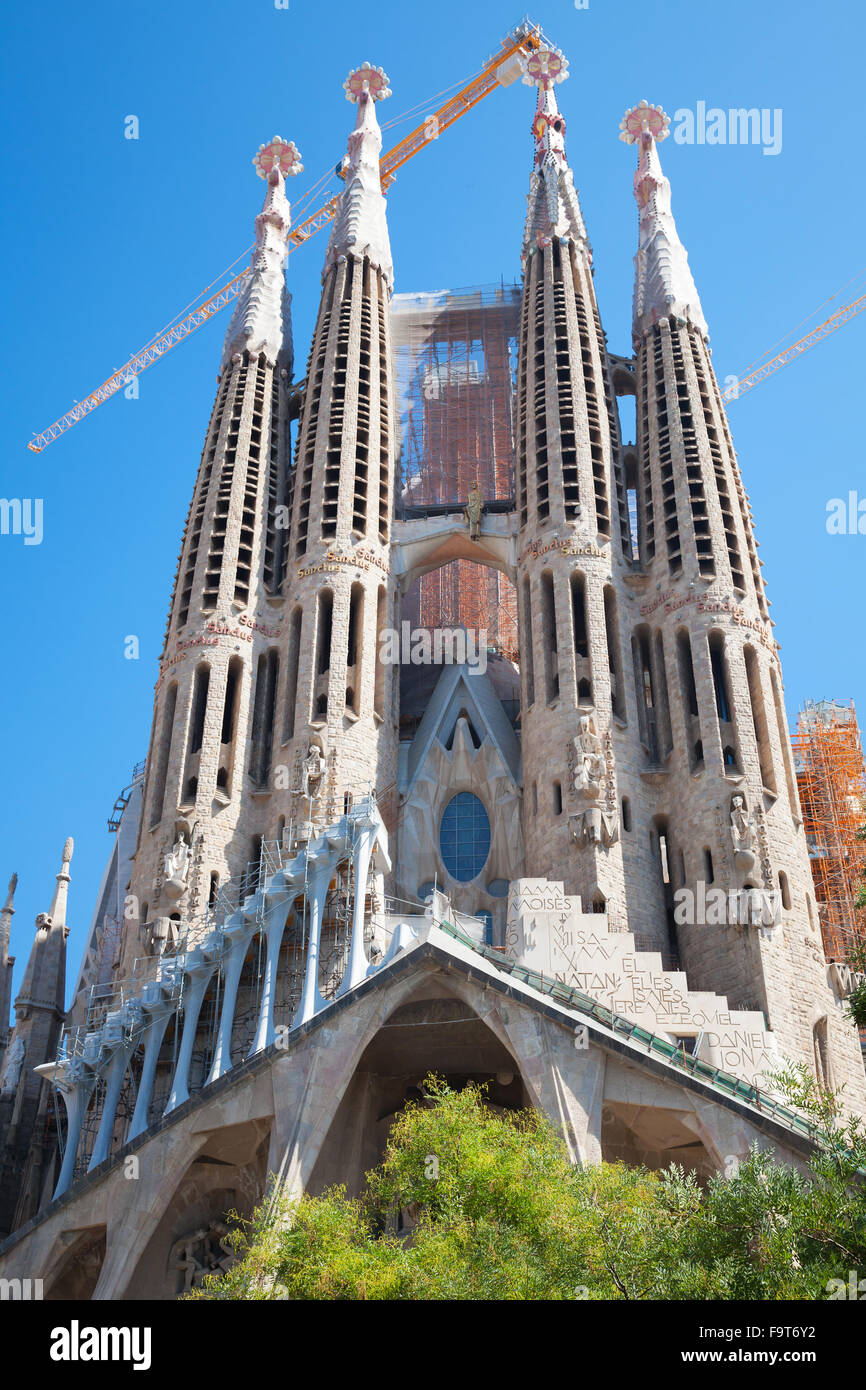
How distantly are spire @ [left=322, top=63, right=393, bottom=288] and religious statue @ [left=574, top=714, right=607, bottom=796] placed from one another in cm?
2136

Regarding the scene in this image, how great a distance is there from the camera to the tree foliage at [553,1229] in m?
16.4

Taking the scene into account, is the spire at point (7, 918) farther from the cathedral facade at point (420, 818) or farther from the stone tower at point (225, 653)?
the stone tower at point (225, 653)

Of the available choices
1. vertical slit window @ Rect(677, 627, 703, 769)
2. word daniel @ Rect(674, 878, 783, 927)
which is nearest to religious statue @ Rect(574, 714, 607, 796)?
vertical slit window @ Rect(677, 627, 703, 769)

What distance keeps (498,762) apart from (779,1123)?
1783 cm

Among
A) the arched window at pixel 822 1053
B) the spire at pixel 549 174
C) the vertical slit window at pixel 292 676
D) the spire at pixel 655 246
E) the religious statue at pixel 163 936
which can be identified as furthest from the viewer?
the spire at pixel 549 174

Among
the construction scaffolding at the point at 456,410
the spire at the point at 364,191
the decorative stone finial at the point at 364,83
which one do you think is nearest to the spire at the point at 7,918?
the construction scaffolding at the point at 456,410

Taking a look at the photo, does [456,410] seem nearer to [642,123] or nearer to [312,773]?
[642,123]

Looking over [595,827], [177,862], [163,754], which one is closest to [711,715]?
[595,827]

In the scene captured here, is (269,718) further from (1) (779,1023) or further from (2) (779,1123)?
(2) (779,1123)

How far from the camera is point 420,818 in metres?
41.7

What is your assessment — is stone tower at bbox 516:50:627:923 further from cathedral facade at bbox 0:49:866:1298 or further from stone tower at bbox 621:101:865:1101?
stone tower at bbox 621:101:865:1101

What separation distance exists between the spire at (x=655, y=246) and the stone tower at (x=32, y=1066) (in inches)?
1098

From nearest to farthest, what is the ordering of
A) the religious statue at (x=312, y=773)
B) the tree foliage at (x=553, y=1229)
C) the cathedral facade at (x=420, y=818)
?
1. the tree foliage at (x=553, y=1229)
2. the cathedral facade at (x=420, y=818)
3. the religious statue at (x=312, y=773)
